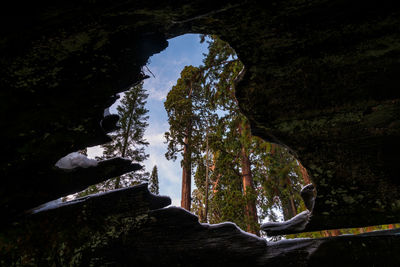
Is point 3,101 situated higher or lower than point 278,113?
higher

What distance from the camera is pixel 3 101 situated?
306 cm

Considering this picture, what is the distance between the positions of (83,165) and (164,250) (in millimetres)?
2554

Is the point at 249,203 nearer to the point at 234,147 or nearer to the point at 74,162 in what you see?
the point at 234,147

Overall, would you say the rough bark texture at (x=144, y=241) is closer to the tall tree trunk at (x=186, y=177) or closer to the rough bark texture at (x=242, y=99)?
the rough bark texture at (x=242, y=99)

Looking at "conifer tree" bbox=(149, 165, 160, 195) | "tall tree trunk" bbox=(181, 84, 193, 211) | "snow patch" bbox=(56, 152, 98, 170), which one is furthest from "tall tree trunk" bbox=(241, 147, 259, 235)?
"conifer tree" bbox=(149, 165, 160, 195)

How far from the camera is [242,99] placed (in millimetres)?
3213

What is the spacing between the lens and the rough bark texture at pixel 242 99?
8.29ft

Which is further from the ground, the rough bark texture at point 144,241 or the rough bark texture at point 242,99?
the rough bark texture at point 242,99

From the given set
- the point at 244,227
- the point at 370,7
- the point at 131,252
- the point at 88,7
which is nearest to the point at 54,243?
the point at 131,252

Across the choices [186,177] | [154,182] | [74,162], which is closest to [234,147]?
[74,162]

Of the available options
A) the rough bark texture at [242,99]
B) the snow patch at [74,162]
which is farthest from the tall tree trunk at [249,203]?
the snow patch at [74,162]

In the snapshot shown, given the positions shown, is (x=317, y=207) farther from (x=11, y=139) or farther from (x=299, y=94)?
(x=11, y=139)

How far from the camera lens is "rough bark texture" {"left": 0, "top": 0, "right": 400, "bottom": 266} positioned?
2525 mm

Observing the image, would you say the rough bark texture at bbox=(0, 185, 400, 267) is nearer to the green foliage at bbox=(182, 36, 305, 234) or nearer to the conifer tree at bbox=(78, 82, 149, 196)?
the green foliage at bbox=(182, 36, 305, 234)
